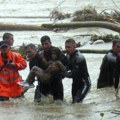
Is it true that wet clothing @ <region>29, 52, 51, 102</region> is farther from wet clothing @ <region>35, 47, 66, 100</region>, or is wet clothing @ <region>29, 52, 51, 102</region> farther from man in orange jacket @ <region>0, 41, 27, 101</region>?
man in orange jacket @ <region>0, 41, 27, 101</region>

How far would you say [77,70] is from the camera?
8.98 metres

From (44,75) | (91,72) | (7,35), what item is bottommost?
(91,72)

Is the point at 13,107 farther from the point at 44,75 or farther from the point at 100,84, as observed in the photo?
the point at 100,84

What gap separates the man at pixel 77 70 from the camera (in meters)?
8.98

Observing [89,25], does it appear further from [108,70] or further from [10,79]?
[10,79]

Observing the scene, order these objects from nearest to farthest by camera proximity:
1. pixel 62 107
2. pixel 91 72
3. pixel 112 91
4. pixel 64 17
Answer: pixel 62 107 < pixel 112 91 < pixel 91 72 < pixel 64 17

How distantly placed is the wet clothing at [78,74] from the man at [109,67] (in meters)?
0.74

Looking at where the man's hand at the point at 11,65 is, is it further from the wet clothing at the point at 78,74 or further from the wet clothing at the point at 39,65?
the wet clothing at the point at 78,74

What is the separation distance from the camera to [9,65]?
929cm

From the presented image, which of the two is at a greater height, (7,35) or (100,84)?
(7,35)

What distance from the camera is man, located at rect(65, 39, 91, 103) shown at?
8.98 meters

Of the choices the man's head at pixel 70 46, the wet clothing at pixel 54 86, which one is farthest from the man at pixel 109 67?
the wet clothing at pixel 54 86

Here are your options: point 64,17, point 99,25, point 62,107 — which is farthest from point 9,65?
point 64,17

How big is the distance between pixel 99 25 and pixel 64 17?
15.5 ft
